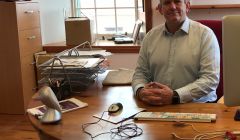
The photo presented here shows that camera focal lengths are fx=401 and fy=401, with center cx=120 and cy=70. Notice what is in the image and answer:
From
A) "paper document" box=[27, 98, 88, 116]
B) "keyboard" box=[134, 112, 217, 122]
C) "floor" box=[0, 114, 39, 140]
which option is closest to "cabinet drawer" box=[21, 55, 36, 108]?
"floor" box=[0, 114, 39, 140]

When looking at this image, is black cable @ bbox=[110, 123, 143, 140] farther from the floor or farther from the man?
the floor

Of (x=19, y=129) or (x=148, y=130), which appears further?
(x=19, y=129)

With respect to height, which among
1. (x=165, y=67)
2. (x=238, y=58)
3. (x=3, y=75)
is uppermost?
(x=238, y=58)

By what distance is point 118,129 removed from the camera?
1.58 metres

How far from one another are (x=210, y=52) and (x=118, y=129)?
2.52 ft

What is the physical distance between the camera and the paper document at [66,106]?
1.83 meters

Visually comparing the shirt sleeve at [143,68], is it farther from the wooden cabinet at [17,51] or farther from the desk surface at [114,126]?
the wooden cabinet at [17,51]

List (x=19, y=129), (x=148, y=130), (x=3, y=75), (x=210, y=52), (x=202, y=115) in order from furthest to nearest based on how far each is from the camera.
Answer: (x=3, y=75)
(x=19, y=129)
(x=210, y=52)
(x=202, y=115)
(x=148, y=130)

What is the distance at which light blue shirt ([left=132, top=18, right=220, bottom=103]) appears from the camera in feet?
6.73

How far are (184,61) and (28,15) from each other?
213 cm

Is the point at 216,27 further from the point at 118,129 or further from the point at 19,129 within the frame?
the point at 19,129

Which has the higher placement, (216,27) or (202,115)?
(216,27)

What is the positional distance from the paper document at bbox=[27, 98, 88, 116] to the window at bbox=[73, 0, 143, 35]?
7.74 ft

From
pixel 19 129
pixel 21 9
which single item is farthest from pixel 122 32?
pixel 19 129
